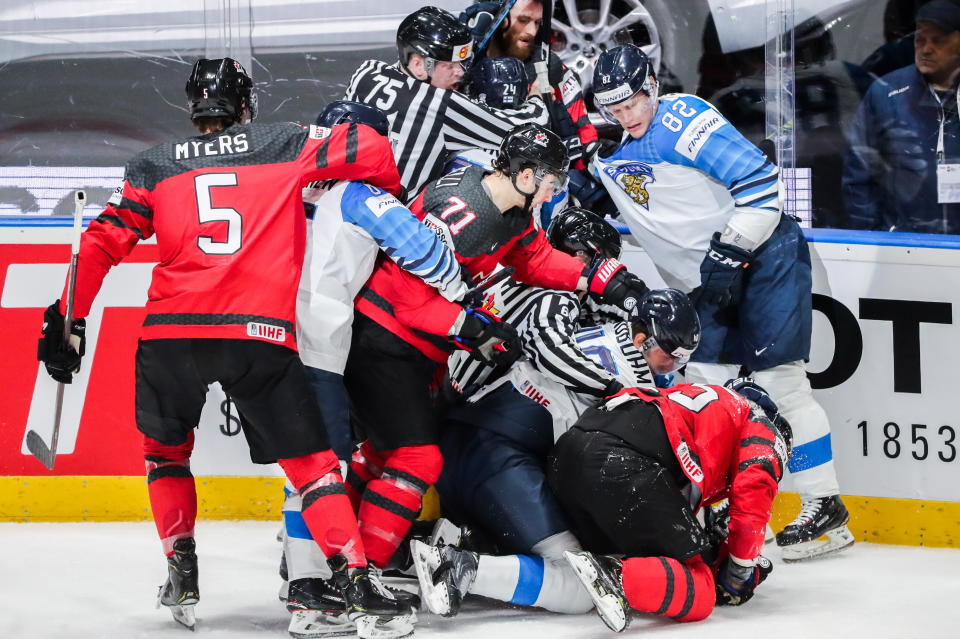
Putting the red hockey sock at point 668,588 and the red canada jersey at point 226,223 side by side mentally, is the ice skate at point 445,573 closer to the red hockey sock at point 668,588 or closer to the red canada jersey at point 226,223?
the red hockey sock at point 668,588

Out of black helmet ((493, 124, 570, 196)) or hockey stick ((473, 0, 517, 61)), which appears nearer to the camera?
black helmet ((493, 124, 570, 196))

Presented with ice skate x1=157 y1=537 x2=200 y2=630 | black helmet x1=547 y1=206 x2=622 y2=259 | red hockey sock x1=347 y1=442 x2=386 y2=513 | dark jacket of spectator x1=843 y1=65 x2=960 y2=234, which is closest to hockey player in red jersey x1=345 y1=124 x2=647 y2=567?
red hockey sock x1=347 y1=442 x2=386 y2=513

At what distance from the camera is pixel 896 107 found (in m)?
5.28

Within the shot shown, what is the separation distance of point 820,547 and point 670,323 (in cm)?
111

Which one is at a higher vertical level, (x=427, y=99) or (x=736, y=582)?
(x=427, y=99)

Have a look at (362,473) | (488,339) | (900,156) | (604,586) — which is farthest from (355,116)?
(900,156)

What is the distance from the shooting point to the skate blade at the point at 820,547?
3969 millimetres

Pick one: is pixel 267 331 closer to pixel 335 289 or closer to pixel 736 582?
pixel 335 289

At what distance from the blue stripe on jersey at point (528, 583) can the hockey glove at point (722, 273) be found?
1.31 metres

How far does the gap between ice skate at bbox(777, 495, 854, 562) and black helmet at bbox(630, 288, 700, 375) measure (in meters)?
0.88

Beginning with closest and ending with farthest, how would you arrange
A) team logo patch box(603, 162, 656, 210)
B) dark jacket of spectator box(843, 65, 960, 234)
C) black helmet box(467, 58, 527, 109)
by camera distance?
→ team logo patch box(603, 162, 656, 210) → black helmet box(467, 58, 527, 109) → dark jacket of spectator box(843, 65, 960, 234)

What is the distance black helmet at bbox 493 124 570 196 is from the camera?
3.35m

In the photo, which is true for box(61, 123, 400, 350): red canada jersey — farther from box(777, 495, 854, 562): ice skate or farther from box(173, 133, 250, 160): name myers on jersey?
box(777, 495, 854, 562): ice skate

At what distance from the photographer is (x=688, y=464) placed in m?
3.27
